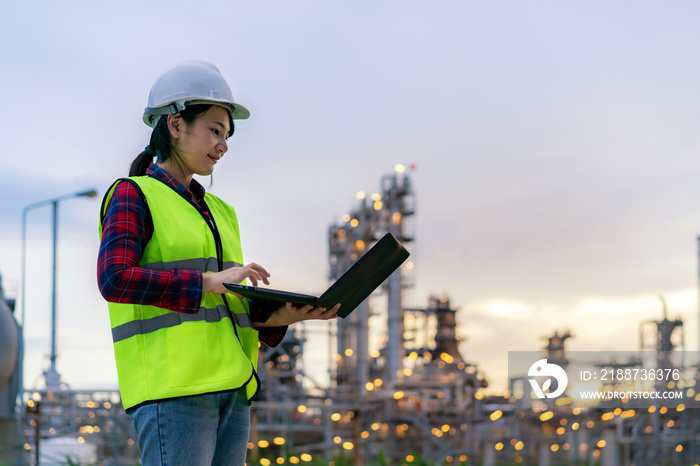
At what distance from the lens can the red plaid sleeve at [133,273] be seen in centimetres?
206

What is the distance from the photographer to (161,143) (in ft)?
7.80

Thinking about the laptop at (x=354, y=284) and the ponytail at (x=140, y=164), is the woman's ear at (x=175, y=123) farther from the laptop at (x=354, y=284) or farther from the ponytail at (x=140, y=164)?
the laptop at (x=354, y=284)

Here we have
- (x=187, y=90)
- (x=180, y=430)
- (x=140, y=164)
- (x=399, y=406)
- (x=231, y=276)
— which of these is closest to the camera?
(x=180, y=430)

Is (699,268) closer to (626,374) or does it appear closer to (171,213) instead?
(626,374)

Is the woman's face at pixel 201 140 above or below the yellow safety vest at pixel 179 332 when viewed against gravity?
above

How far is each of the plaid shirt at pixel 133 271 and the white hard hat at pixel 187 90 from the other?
275mm

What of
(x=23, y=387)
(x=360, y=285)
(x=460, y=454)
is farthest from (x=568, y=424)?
(x=360, y=285)

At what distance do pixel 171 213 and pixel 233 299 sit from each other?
11.6 inches

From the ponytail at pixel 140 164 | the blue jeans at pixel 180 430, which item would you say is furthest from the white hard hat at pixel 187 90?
the blue jeans at pixel 180 430

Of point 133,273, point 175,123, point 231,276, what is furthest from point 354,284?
point 175,123

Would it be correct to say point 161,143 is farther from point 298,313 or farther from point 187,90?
point 298,313

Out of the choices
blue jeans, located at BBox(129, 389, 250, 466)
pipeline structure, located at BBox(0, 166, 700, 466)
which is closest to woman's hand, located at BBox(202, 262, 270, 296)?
blue jeans, located at BBox(129, 389, 250, 466)

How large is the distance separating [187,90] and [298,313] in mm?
685

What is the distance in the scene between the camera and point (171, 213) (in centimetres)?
220
